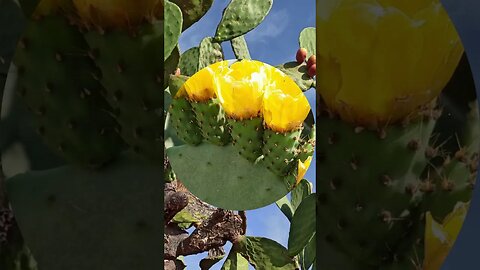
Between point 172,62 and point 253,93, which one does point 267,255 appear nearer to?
point 253,93

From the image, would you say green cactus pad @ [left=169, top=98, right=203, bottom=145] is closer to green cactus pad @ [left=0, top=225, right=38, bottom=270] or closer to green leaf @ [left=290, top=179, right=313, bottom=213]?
green leaf @ [left=290, top=179, right=313, bottom=213]

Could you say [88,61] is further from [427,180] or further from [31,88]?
[427,180]

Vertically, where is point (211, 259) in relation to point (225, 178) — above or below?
below

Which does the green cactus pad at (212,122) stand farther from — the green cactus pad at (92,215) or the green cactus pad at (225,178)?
the green cactus pad at (92,215)

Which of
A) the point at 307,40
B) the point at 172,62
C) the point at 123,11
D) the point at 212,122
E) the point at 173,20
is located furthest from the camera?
the point at 307,40

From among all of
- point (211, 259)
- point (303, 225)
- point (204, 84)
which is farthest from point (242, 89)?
point (211, 259)

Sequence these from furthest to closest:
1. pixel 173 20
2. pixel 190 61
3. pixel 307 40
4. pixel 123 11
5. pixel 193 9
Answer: pixel 307 40, pixel 190 61, pixel 193 9, pixel 173 20, pixel 123 11
